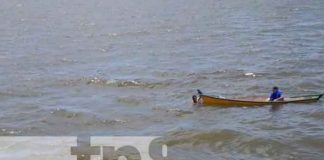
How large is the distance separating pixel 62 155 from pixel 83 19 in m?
68.6

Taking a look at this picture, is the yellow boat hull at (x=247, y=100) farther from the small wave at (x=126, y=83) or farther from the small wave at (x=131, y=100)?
the small wave at (x=126, y=83)

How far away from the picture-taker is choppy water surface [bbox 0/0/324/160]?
1060 inches

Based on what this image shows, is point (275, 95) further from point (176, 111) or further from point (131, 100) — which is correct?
point (131, 100)

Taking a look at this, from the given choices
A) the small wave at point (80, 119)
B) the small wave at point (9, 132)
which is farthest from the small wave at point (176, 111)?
the small wave at point (9, 132)

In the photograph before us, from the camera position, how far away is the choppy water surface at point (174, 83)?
26922 millimetres

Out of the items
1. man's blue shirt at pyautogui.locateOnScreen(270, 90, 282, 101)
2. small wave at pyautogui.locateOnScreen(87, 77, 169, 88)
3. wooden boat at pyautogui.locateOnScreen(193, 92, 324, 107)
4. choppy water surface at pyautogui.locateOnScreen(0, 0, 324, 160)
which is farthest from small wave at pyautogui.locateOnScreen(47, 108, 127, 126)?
man's blue shirt at pyautogui.locateOnScreen(270, 90, 282, 101)

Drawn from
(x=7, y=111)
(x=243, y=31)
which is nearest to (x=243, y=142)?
(x=7, y=111)

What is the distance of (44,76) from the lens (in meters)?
40.8

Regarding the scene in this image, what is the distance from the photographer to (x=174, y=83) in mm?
37594

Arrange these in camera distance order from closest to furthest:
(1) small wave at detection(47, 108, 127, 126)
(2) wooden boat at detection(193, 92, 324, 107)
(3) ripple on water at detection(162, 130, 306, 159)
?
(3) ripple on water at detection(162, 130, 306, 159)
(1) small wave at detection(47, 108, 127, 126)
(2) wooden boat at detection(193, 92, 324, 107)

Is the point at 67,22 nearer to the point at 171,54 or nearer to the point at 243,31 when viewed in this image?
the point at 243,31

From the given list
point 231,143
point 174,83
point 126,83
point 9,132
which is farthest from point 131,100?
point 231,143

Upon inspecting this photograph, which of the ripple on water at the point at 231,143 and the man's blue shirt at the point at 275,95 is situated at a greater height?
the man's blue shirt at the point at 275,95

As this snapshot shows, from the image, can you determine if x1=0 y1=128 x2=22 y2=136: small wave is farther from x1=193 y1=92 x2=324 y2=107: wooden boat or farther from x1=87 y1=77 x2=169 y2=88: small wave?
x1=87 y1=77 x2=169 y2=88: small wave
